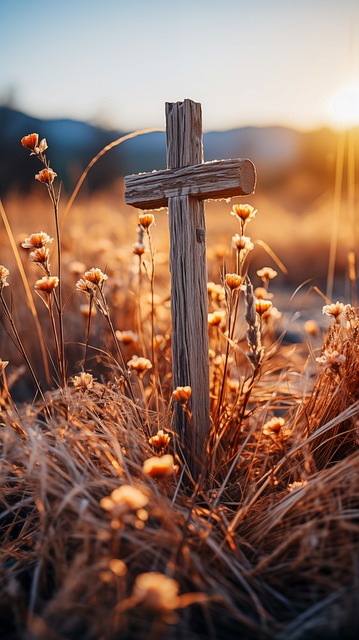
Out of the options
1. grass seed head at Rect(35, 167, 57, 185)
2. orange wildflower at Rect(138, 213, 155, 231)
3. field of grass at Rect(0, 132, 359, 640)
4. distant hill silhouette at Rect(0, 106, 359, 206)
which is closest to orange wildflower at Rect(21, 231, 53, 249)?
field of grass at Rect(0, 132, 359, 640)

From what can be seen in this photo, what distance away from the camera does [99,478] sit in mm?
1600

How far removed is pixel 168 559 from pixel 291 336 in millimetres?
3617

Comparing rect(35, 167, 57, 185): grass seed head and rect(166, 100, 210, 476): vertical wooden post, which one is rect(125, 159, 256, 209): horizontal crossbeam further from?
rect(35, 167, 57, 185): grass seed head

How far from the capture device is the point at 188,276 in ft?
6.36

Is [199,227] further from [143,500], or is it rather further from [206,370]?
[143,500]

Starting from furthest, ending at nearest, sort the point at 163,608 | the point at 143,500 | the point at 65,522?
the point at 65,522, the point at 143,500, the point at 163,608

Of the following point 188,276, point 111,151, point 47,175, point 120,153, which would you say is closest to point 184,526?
point 188,276

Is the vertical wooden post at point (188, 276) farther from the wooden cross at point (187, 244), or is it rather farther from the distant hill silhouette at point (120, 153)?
the distant hill silhouette at point (120, 153)

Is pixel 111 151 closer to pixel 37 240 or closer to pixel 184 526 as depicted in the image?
pixel 37 240

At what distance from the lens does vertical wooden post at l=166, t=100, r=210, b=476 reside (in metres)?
1.93

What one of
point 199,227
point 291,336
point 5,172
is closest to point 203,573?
point 199,227

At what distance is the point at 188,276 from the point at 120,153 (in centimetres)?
2536

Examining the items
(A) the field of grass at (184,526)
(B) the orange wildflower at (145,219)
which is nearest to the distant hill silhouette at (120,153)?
(B) the orange wildflower at (145,219)

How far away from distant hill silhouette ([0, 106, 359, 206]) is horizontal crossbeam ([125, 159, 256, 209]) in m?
1.13
